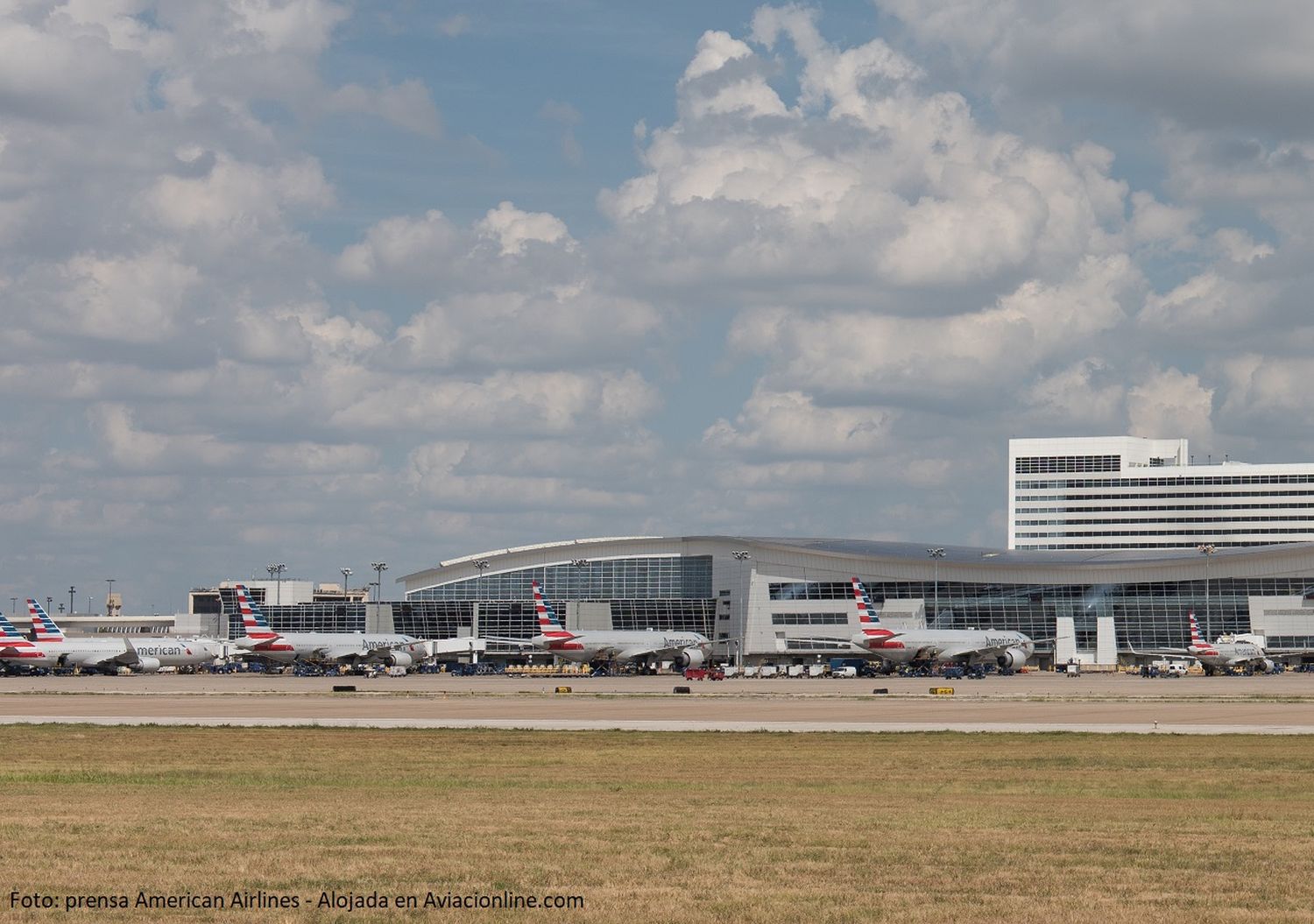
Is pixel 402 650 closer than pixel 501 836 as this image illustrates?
No

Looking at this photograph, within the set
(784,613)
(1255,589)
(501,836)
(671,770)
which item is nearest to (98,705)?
(671,770)

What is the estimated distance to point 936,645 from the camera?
14150 centimetres

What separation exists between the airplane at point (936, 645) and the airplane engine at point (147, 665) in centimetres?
6557

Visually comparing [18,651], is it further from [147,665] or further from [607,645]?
[607,645]

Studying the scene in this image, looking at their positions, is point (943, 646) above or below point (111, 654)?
below

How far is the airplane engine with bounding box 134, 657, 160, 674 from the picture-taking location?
14527 cm

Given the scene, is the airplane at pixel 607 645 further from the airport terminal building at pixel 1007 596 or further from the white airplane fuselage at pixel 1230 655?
the white airplane fuselage at pixel 1230 655

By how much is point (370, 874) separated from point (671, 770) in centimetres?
1739

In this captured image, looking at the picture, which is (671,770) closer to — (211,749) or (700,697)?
(211,749)

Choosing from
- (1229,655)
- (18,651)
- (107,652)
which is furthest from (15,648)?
(1229,655)

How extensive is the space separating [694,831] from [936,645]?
12194 centimetres

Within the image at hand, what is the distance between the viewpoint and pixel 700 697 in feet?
274

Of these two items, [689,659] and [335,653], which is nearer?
[689,659]

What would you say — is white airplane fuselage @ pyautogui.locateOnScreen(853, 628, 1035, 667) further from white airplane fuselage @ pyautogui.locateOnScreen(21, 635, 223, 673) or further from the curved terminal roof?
white airplane fuselage @ pyautogui.locateOnScreen(21, 635, 223, 673)
